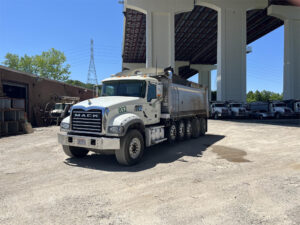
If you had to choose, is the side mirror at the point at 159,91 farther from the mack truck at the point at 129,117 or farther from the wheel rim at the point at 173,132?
the wheel rim at the point at 173,132

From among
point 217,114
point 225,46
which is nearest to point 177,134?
point 217,114

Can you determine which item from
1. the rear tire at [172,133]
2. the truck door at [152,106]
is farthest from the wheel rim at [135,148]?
the rear tire at [172,133]

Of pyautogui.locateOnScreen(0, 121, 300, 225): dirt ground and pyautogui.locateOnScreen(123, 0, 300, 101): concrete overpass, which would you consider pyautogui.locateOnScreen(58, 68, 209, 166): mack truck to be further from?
pyautogui.locateOnScreen(123, 0, 300, 101): concrete overpass

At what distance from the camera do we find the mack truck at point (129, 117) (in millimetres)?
6219

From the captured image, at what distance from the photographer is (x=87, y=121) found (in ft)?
21.3

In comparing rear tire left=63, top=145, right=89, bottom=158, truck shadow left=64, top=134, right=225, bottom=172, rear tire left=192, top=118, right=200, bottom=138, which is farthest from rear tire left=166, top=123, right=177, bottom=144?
rear tire left=63, top=145, right=89, bottom=158

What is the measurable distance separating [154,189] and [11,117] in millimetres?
13463

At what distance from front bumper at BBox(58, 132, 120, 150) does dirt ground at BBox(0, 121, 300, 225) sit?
0.67m

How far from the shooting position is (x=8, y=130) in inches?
560

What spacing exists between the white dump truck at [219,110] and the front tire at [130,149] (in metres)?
20.1

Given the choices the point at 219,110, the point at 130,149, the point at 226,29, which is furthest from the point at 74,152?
the point at 226,29

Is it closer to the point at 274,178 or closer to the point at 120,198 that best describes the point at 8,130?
the point at 120,198

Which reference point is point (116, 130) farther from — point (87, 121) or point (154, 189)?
point (154, 189)

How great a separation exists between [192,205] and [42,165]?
5.03 m
